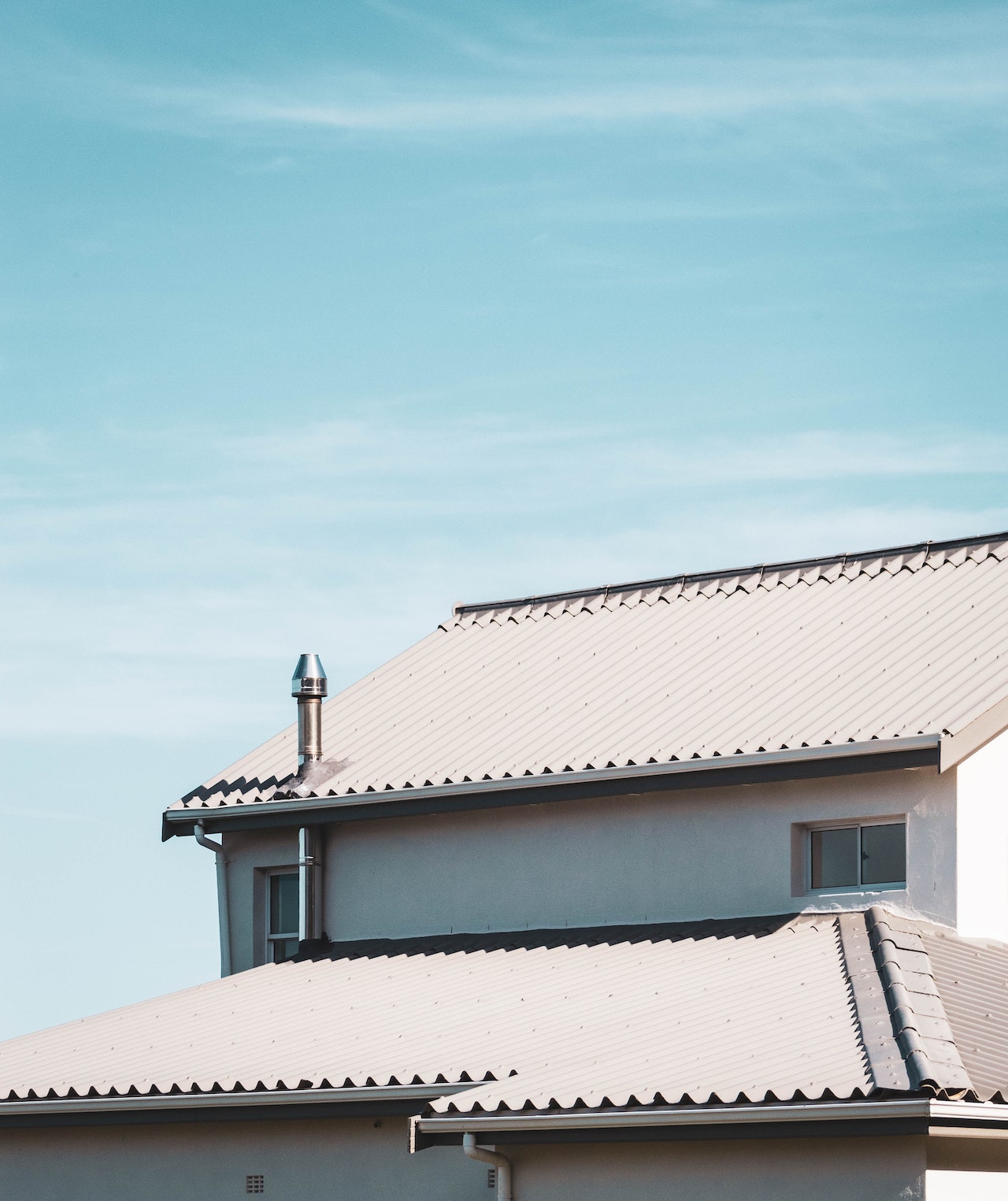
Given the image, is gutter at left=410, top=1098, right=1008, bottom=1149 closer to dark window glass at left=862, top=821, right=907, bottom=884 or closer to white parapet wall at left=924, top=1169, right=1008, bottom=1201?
white parapet wall at left=924, top=1169, right=1008, bottom=1201

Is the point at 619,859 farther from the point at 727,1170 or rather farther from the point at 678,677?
the point at 727,1170

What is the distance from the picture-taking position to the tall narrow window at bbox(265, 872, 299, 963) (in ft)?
61.7

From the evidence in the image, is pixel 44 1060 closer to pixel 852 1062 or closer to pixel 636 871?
pixel 636 871

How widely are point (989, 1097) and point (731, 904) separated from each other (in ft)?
17.0

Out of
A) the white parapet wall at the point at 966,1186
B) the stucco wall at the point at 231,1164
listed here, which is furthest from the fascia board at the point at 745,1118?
the stucco wall at the point at 231,1164

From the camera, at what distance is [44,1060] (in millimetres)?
15273

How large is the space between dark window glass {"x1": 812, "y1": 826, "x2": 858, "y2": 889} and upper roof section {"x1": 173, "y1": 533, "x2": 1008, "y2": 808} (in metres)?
0.87

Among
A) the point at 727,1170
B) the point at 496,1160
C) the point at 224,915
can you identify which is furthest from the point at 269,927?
the point at 727,1170

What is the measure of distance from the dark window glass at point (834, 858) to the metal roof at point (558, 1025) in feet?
1.48

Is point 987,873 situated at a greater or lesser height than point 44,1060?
greater

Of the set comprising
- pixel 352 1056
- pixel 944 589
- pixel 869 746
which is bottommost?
pixel 352 1056

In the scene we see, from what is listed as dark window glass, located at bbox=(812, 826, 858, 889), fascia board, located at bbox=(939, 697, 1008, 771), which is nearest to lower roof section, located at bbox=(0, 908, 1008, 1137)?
dark window glass, located at bbox=(812, 826, 858, 889)

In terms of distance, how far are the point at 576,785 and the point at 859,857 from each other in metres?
2.67

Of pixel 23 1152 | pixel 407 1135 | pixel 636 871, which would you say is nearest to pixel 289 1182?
pixel 407 1135
